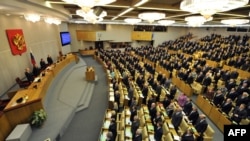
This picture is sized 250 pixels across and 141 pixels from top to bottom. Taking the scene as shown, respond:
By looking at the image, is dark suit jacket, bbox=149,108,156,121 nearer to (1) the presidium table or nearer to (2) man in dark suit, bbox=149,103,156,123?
(2) man in dark suit, bbox=149,103,156,123

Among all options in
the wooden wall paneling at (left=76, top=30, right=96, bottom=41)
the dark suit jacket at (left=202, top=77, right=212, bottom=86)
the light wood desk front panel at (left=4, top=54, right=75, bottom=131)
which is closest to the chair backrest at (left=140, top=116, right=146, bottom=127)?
the light wood desk front panel at (left=4, top=54, right=75, bottom=131)

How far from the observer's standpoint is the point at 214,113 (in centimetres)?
614

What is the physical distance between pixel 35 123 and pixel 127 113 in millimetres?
3032

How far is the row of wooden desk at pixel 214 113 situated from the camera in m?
5.60

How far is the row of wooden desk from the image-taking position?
5597 mm

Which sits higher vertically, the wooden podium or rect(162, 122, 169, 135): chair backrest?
the wooden podium

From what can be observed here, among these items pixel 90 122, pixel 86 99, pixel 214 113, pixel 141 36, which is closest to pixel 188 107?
pixel 214 113

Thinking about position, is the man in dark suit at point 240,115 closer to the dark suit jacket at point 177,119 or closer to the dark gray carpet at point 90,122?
the dark suit jacket at point 177,119

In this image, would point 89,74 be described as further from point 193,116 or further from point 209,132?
point 209,132

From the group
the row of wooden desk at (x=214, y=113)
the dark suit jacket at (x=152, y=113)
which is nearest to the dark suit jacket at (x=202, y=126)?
the row of wooden desk at (x=214, y=113)

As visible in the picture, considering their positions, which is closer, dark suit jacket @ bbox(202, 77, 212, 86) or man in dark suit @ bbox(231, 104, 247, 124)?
man in dark suit @ bbox(231, 104, 247, 124)

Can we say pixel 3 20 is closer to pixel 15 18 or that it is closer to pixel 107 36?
pixel 15 18

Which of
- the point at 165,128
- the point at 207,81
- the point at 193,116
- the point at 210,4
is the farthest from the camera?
the point at 207,81

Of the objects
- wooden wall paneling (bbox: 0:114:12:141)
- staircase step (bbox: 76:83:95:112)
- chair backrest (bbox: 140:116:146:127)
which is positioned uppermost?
wooden wall paneling (bbox: 0:114:12:141)
